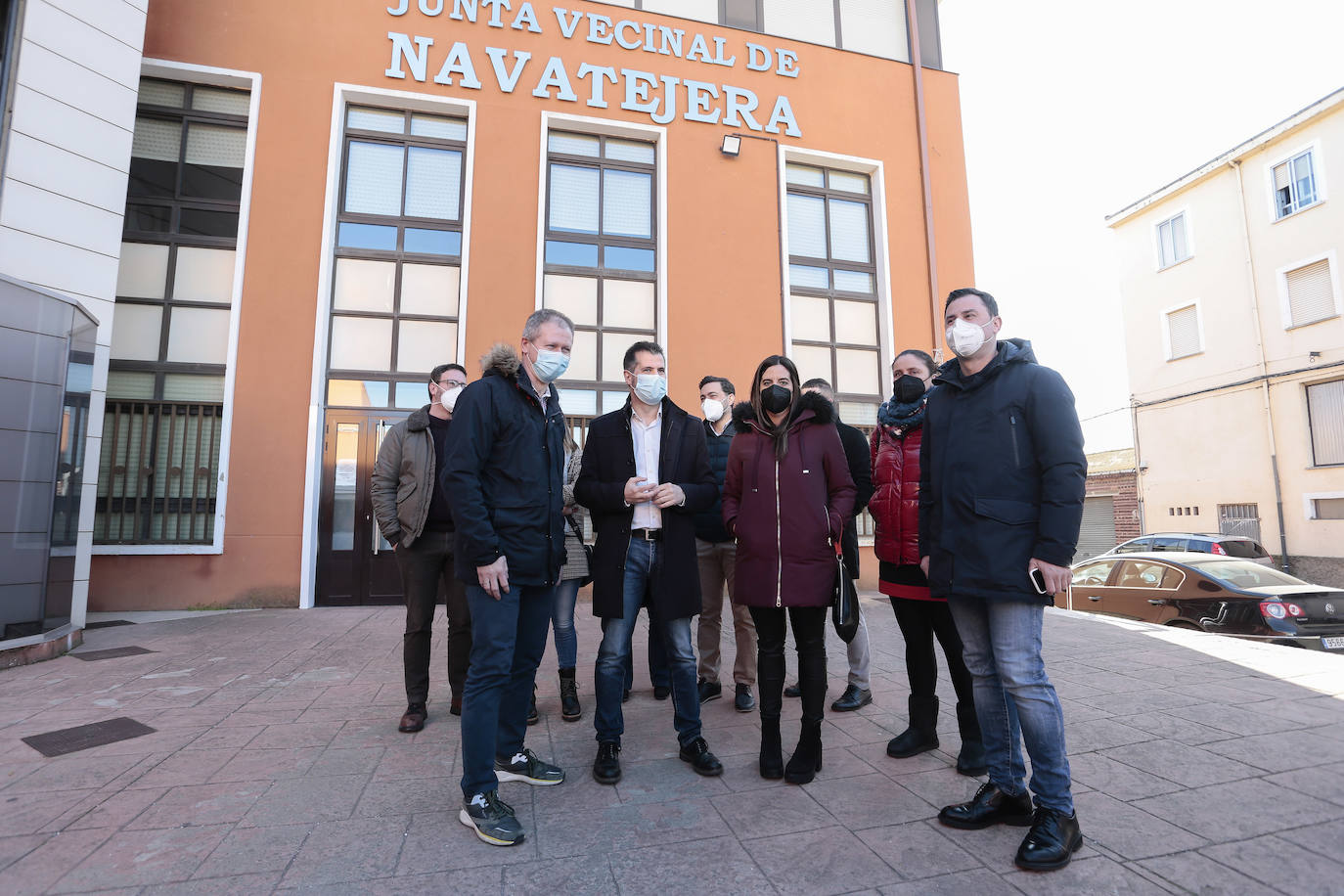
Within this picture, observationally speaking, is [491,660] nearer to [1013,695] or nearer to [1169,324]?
[1013,695]

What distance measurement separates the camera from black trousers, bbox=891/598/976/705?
313 cm

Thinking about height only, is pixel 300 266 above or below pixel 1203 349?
below

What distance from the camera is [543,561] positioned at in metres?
2.71

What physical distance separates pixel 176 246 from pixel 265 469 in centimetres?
298

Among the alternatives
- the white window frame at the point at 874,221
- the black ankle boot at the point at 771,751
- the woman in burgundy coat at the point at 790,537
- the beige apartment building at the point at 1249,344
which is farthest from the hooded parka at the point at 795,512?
the beige apartment building at the point at 1249,344

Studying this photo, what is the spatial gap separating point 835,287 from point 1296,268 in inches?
584

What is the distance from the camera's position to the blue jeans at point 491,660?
2.49m

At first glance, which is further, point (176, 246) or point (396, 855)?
point (176, 246)

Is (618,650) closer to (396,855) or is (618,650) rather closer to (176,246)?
(396,855)

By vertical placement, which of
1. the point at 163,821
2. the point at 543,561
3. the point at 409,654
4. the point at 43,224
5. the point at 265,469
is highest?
Answer: the point at 43,224

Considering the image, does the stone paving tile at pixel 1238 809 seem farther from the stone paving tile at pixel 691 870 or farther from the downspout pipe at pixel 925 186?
the downspout pipe at pixel 925 186

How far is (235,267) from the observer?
788 centimetres

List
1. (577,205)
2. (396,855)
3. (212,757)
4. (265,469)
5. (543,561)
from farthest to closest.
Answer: (577,205) → (265,469) → (212,757) → (543,561) → (396,855)

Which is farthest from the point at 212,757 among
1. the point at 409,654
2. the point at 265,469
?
the point at 265,469
